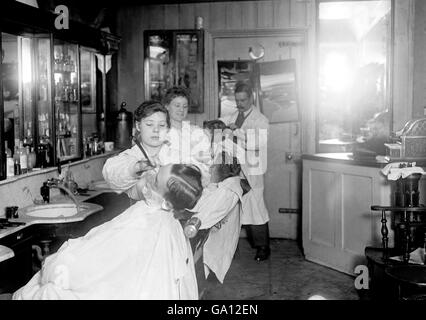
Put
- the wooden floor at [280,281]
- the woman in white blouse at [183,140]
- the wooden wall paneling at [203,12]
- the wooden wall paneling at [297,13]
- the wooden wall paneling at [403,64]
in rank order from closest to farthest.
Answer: the woman in white blouse at [183,140], the wooden floor at [280,281], the wooden wall paneling at [403,64], the wooden wall paneling at [297,13], the wooden wall paneling at [203,12]

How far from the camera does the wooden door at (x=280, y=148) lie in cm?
500

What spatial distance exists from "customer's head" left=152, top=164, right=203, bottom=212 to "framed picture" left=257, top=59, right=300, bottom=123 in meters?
3.16

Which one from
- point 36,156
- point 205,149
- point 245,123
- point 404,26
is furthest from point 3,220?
point 404,26

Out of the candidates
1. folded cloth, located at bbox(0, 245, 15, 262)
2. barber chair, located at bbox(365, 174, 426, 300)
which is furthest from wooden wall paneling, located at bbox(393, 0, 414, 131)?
folded cloth, located at bbox(0, 245, 15, 262)

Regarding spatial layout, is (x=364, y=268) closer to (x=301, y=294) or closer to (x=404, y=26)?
(x=301, y=294)

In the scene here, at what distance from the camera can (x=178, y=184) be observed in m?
1.96

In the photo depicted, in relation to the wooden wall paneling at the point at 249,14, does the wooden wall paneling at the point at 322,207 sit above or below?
below

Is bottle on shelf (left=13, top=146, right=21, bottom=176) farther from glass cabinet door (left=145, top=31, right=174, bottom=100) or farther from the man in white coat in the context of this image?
glass cabinet door (left=145, top=31, right=174, bottom=100)

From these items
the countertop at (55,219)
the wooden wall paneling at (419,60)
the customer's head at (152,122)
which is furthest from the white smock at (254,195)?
the customer's head at (152,122)

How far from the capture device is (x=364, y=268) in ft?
12.3

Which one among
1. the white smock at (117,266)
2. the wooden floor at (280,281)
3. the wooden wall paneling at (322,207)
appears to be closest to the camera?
the white smock at (117,266)

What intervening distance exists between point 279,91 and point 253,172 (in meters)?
0.97

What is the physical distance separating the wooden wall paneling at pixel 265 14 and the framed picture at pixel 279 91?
0.37 m

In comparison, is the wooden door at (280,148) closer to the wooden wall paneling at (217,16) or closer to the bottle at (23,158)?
the wooden wall paneling at (217,16)
